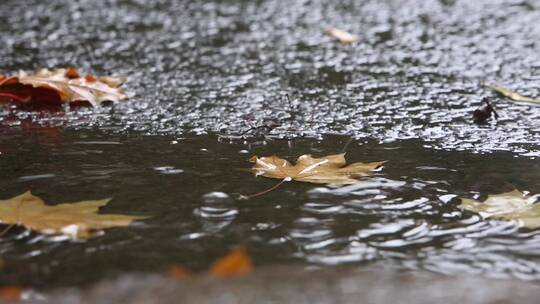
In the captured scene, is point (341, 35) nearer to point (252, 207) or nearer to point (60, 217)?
point (252, 207)

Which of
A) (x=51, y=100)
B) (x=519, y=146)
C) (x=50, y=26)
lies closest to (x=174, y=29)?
(x=50, y=26)

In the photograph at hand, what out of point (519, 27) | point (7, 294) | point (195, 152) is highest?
point (519, 27)

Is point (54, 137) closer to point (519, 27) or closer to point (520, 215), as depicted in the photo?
point (520, 215)

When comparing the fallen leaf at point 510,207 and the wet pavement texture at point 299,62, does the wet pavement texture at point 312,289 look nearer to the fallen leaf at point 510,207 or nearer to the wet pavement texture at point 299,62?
the fallen leaf at point 510,207

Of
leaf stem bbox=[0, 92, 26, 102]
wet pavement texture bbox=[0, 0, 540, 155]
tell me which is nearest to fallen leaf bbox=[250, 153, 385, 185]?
wet pavement texture bbox=[0, 0, 540, 155]

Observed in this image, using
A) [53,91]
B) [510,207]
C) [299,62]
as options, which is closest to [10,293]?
[510,207]

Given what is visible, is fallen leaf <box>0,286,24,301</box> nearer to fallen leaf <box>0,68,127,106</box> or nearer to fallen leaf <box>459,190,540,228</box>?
fallen leaf <box>459,190,540,228</box>
